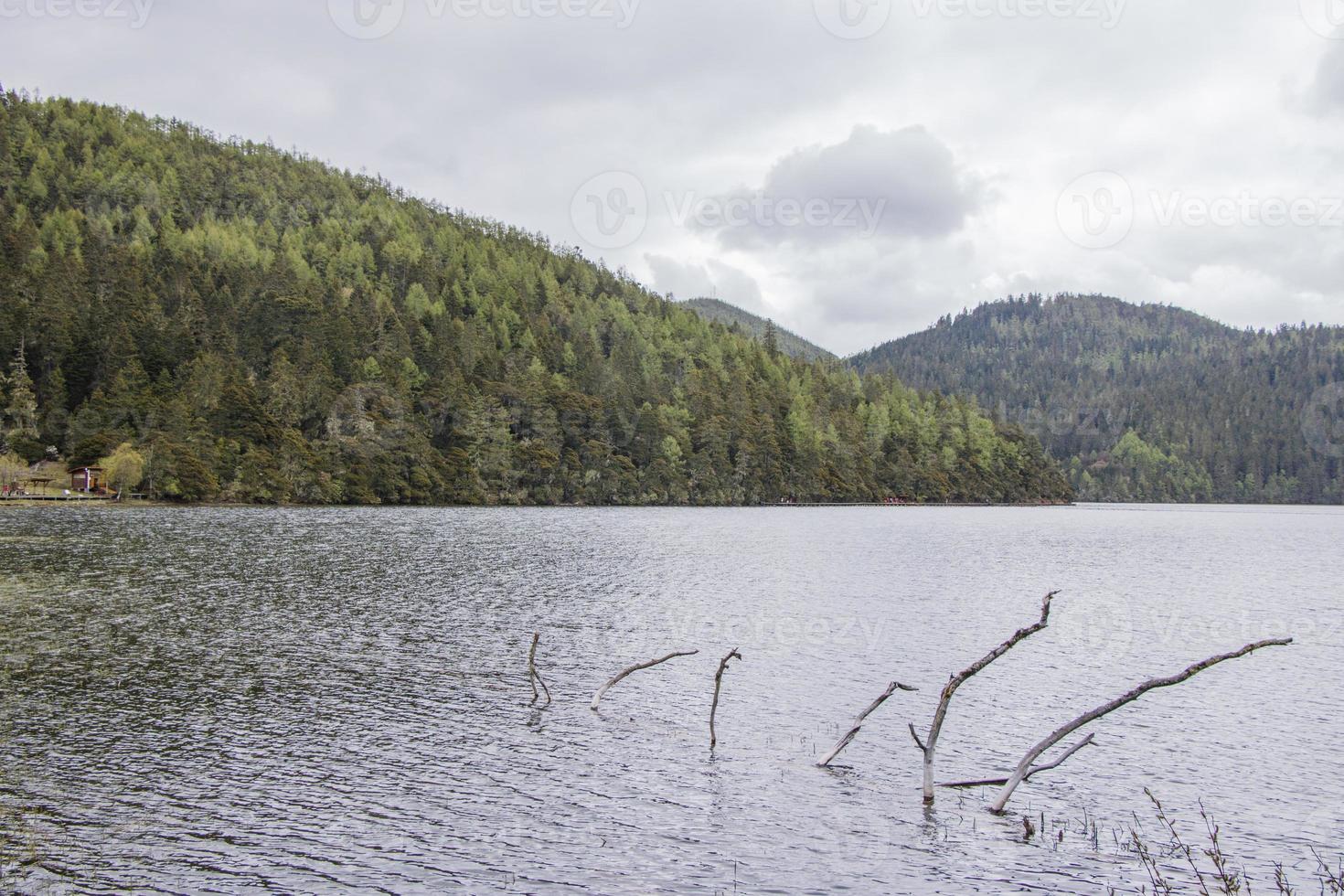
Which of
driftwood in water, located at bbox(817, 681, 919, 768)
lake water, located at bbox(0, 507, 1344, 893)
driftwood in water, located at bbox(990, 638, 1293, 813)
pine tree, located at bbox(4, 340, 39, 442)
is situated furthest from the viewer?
pine tree, located at bbox(4, 340, 39, 442)

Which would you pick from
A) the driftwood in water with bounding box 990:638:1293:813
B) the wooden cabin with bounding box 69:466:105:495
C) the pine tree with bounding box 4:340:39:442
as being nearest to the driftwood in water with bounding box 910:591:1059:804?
the driftwood in water with bounding box 990:638:1293:813

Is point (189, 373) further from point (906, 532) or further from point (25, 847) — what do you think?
point (25, 847)

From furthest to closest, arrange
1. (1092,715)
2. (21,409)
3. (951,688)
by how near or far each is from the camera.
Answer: (21,409) → (951,688) → (1092,715)

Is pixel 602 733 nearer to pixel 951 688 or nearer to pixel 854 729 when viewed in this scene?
pixel 854 729

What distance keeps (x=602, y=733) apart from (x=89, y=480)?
14971 cm

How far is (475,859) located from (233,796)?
7288 millimetres

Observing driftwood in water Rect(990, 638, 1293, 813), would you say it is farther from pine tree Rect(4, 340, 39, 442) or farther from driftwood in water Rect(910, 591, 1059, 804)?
pine tree Rect(4, 340, 39, 442)

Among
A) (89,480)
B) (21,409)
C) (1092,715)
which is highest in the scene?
(21,409)

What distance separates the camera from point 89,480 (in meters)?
149

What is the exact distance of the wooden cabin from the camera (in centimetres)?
14912

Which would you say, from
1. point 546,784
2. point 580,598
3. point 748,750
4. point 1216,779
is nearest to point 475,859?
point 546,784

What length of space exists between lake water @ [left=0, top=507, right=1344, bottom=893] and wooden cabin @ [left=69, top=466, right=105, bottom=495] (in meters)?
90.2

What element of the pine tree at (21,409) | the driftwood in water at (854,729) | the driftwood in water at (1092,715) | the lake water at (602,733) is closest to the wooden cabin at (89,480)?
the pine tree at (21,409)

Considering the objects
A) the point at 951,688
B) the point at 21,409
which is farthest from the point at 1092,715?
the point at 21,409
